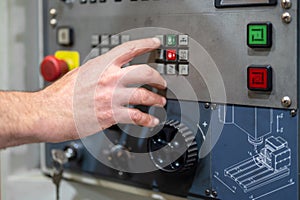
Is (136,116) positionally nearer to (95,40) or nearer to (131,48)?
(131,48)

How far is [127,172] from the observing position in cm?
97

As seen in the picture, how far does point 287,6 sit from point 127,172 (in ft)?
1.39

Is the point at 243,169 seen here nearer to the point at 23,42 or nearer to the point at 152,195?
the point at 152,195

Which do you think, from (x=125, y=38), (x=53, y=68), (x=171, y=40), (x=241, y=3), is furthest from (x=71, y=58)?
(x=241, y=3)

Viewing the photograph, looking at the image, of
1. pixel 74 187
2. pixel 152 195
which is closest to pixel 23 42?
pixel 74 187

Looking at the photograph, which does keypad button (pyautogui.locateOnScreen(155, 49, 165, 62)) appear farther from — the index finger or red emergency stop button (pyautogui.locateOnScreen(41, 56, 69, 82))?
red emergency stop button (pyautogui.locateOnScreen(41, 56, 69, 82))

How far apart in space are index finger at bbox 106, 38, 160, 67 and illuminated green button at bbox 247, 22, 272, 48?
17cm

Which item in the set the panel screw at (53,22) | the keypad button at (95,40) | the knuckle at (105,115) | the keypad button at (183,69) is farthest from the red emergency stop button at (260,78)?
the panel screw at (53,22)

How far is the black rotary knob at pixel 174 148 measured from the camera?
0.85 meters

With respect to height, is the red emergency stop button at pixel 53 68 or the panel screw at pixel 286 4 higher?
the panel screw at pixel 286 4

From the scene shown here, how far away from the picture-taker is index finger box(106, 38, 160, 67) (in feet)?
2.81

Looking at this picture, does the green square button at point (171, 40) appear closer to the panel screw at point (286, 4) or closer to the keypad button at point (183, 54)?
the keypad button at point (183, 54)

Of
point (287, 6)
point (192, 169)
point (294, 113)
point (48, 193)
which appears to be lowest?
point (48, 193)

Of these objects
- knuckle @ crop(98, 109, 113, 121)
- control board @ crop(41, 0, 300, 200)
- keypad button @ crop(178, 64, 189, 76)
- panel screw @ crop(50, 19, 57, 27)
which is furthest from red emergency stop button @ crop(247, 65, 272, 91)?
panel screw @ crop(50, 19, 57, 27)
